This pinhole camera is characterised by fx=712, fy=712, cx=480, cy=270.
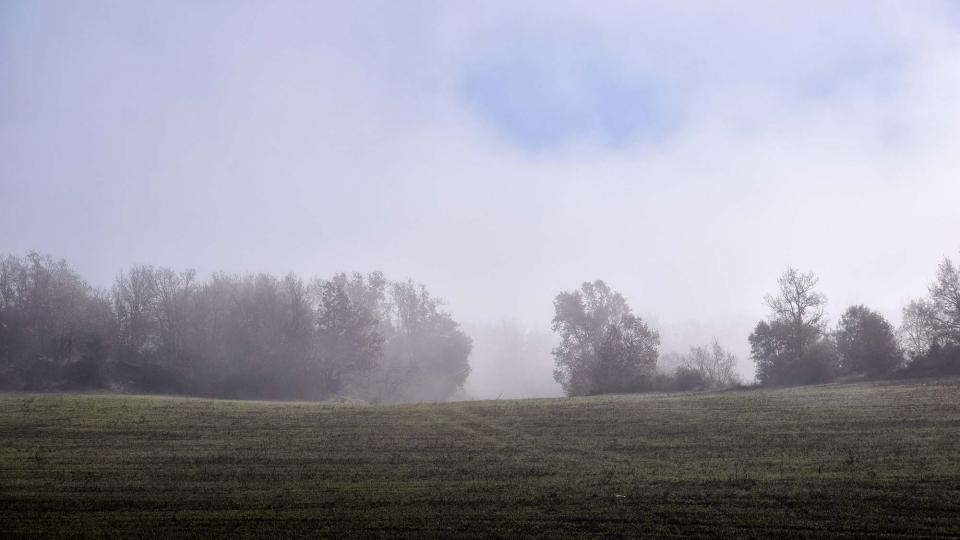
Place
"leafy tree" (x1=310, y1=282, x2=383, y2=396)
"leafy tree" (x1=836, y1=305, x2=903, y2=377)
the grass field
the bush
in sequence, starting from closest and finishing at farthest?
the grass field < the bush < "leafy tree" (x1=836, y1=305, x2=903, y2=377) < "leafy tree" (x1=310, y1=282, x2=383, y2=396)

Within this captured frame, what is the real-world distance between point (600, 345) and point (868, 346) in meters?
22.7

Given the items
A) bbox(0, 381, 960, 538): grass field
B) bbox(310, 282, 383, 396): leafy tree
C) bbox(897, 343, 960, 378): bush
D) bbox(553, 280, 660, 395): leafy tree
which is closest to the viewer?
bbox(0, 381, 960, 538): grass field

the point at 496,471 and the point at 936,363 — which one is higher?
the point at 936,363

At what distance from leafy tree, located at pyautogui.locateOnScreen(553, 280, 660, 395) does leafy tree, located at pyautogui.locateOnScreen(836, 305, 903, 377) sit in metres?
14.3

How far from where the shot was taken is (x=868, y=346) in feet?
161

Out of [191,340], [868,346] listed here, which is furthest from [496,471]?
[191,340]

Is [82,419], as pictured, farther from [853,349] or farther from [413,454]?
[853,349]

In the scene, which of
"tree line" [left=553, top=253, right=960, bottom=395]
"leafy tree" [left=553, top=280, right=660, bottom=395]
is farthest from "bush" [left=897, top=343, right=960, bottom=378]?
"leafy tree" [left=553, top=280, right=660, bottom=395]

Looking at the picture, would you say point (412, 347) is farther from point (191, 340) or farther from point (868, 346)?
point (868, 346)

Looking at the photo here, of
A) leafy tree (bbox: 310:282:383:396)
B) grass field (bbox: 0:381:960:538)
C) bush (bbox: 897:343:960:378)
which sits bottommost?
grass field (bbox: 0:381:960:538)

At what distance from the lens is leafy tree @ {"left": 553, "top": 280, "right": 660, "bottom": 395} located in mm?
61312

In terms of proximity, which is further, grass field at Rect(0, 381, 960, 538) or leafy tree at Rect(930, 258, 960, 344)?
leafy tree at Rect(930, 258, 960, 344)

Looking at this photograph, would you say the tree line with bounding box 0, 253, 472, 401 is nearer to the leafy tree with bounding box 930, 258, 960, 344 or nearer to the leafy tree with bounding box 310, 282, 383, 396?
the leafy tree with bounding box 310, 282, 383, 396

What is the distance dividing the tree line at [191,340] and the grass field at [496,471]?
29.9 m
